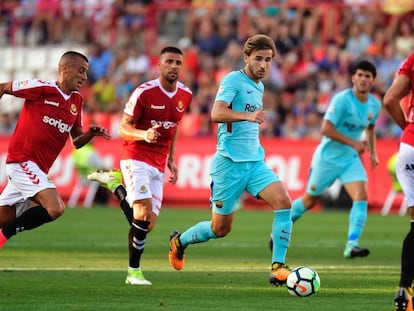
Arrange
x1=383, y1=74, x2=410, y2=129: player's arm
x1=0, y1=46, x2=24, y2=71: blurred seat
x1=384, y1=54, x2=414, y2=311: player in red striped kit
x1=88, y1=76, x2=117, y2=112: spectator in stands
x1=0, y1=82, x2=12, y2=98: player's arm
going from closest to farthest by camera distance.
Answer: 1. x1=384, y1=54, x2=414, y2=311: player in red striped kit
2. x1=383, y1=74, x2=410, y2=129: player's arm
3. x1=0, y1=82, x2=12, y2=98: player's arm
4. x1=88, y1=76, x2=117, y2=112: spectator in stands
5. x1=0, y1=46, x2=24, y2=71: blurred seat

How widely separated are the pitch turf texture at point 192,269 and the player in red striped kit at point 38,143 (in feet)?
2.40

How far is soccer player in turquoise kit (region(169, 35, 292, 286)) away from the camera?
11.2 m

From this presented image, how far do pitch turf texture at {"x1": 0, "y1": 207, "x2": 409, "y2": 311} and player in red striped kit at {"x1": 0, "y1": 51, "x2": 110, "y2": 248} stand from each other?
733 mm

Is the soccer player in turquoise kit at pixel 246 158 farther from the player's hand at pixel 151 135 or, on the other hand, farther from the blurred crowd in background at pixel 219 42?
the blurred crowd in background at pixel 219 42

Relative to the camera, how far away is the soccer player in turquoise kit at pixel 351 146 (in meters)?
15.5

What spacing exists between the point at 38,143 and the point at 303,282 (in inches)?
121

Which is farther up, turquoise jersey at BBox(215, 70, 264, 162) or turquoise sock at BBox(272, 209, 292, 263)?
turquoise jersey at BBox(215, 70, 264, 162)

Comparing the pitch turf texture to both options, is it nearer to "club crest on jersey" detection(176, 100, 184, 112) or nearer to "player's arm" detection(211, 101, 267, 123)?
"player's arm" detection(211, 101, 267, 123)

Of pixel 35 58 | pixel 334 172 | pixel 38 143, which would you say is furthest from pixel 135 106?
pixel 35 58

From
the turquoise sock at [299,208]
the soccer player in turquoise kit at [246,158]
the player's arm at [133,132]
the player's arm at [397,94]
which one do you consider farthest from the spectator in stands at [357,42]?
the player's arm at [397,94]

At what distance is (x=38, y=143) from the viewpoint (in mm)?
11422

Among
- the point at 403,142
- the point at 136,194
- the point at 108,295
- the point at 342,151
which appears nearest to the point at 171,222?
the point at 342,151

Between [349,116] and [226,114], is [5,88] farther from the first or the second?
[349,116]

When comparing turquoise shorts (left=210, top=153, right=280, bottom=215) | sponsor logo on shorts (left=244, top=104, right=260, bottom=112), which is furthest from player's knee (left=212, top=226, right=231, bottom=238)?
sponsor logo on shorts (left=244, top=104, right=260, bottom=112)
